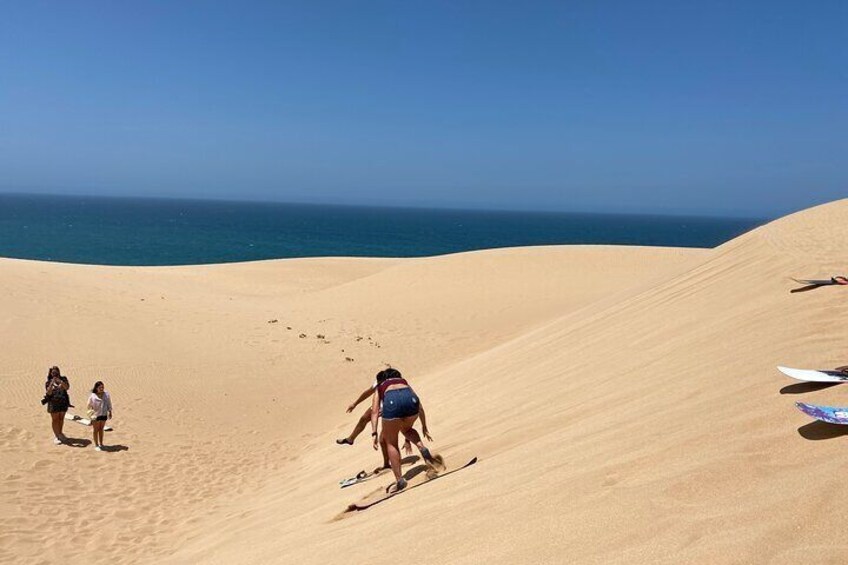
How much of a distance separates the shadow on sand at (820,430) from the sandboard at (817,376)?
0.47 metres

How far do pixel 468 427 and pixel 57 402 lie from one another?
599 cm

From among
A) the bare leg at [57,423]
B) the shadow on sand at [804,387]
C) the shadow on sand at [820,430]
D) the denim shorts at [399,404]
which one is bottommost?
the bare leg at [57,423]

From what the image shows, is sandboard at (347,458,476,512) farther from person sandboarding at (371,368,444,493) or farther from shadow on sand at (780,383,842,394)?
shadow on sand at (780,383,842,394)

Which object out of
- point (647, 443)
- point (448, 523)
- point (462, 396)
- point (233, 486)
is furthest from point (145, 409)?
point (647, 443)

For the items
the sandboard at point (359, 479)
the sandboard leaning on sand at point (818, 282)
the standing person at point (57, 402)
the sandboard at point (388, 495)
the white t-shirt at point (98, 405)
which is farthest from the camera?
Answer: the white t-shirt at point (98, 405)

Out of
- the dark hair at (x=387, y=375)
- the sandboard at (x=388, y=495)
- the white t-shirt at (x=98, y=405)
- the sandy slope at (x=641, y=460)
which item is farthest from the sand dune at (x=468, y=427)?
the dark hair at (x=387, y=375)

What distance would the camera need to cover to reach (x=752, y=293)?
633 cm

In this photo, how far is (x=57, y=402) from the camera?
832 centimetres

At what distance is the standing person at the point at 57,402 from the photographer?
328 inches

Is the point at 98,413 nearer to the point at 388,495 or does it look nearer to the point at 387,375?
the point at 387,375

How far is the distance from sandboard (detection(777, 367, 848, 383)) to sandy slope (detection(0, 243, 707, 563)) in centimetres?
286

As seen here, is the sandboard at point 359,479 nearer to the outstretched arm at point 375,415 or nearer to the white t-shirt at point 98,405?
the outstretched arm at point 375,415

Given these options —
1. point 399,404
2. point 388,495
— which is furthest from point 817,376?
point 388,495

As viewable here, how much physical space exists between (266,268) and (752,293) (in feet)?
93.3
